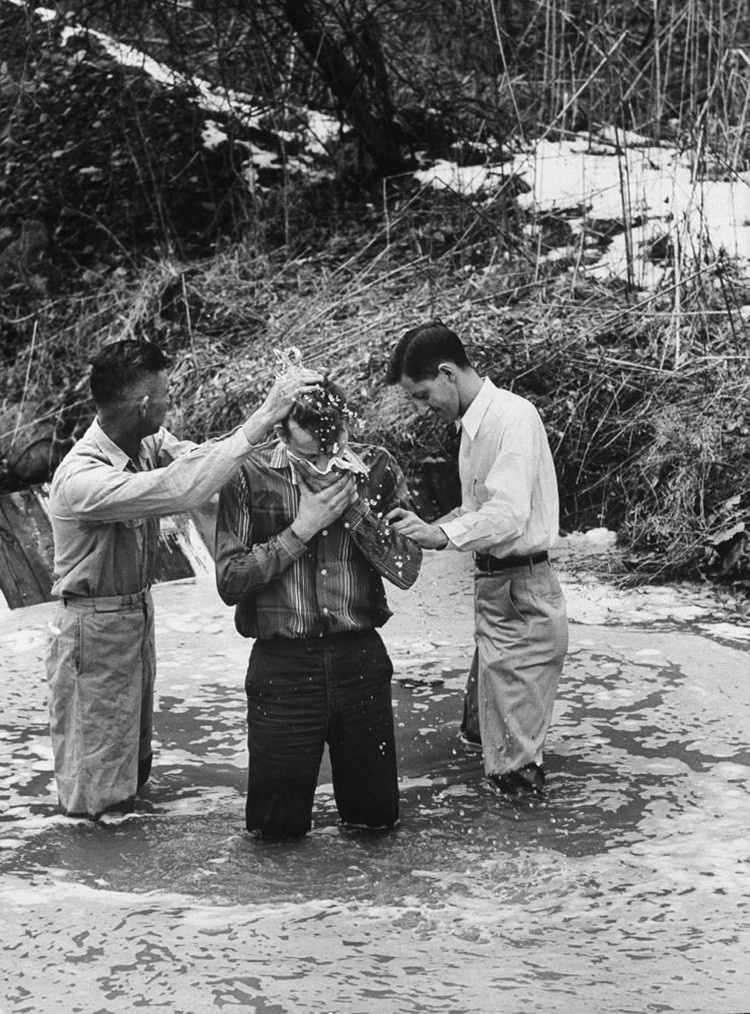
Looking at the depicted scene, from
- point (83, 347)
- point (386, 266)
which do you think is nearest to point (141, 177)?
point (83, 347)

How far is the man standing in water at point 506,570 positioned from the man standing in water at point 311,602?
435 millimetres

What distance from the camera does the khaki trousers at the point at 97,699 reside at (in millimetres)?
3840

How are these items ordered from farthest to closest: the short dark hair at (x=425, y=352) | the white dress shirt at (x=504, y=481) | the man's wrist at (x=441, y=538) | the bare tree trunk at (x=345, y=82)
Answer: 1. the bare tree trunk at (x=345, y=82)
2. the short dark hair at (x=425, y=352)
3. the white dress shirt at (x=504, y=481)
4. the man's wrist at (x=441, y=538)

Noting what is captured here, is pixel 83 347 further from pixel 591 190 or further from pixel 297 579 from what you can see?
pixel 297 579

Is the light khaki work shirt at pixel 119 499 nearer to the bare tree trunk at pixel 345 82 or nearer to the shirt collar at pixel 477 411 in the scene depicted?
the shirt collar at pixel 477 411

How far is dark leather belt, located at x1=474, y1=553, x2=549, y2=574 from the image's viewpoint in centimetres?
398

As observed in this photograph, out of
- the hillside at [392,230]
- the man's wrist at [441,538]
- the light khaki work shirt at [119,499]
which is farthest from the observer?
the hillside at [392,230]

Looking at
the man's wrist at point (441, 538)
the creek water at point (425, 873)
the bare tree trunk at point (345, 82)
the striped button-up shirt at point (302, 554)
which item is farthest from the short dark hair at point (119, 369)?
the bare tree trunk at point (345, 82)

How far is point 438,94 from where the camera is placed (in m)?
10.0

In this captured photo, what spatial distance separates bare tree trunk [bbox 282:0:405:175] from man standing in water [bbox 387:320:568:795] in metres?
5.19

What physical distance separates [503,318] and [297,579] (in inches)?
165

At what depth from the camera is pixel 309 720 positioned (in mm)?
3561

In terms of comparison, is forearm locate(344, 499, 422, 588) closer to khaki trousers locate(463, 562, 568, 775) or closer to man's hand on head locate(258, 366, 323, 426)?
man's hand on head locate(258, 366, 323, 426)

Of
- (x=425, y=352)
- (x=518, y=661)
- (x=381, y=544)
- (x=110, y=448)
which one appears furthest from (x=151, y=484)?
(x=518, y=661)
